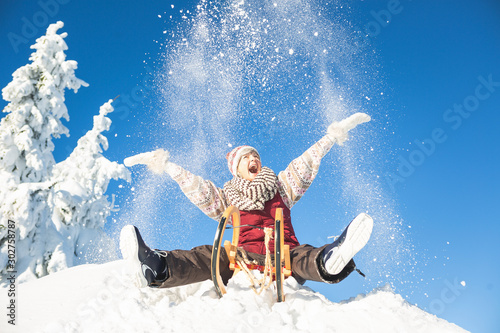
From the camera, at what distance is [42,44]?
8594 millimetres

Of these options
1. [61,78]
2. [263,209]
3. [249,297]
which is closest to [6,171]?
[61,78]

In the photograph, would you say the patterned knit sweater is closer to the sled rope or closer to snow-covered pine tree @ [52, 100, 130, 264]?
the sled rope

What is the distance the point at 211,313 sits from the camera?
1.91 m

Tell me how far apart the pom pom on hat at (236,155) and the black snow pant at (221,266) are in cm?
151

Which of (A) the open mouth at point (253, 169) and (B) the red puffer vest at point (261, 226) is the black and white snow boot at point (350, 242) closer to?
(B) the red puffer vest at point (261, 226)

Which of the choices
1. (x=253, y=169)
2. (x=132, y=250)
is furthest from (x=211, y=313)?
(x=253, y=169)

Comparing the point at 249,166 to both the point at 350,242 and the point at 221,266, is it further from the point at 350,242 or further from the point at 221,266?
the point at 350,242

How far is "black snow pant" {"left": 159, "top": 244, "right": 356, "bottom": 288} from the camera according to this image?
2.34 meters

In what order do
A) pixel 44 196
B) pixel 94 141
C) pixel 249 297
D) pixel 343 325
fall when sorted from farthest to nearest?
pixel 94 141, pixel 44 196, pixel 249 297, pixel 343 325

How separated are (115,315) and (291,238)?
1.84 metres

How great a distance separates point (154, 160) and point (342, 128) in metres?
2.45

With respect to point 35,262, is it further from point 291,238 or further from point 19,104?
point 291,238

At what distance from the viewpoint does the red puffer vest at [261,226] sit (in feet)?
10.00

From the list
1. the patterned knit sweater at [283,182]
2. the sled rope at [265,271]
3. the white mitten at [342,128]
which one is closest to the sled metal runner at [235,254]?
the sled rope at [265,271]
